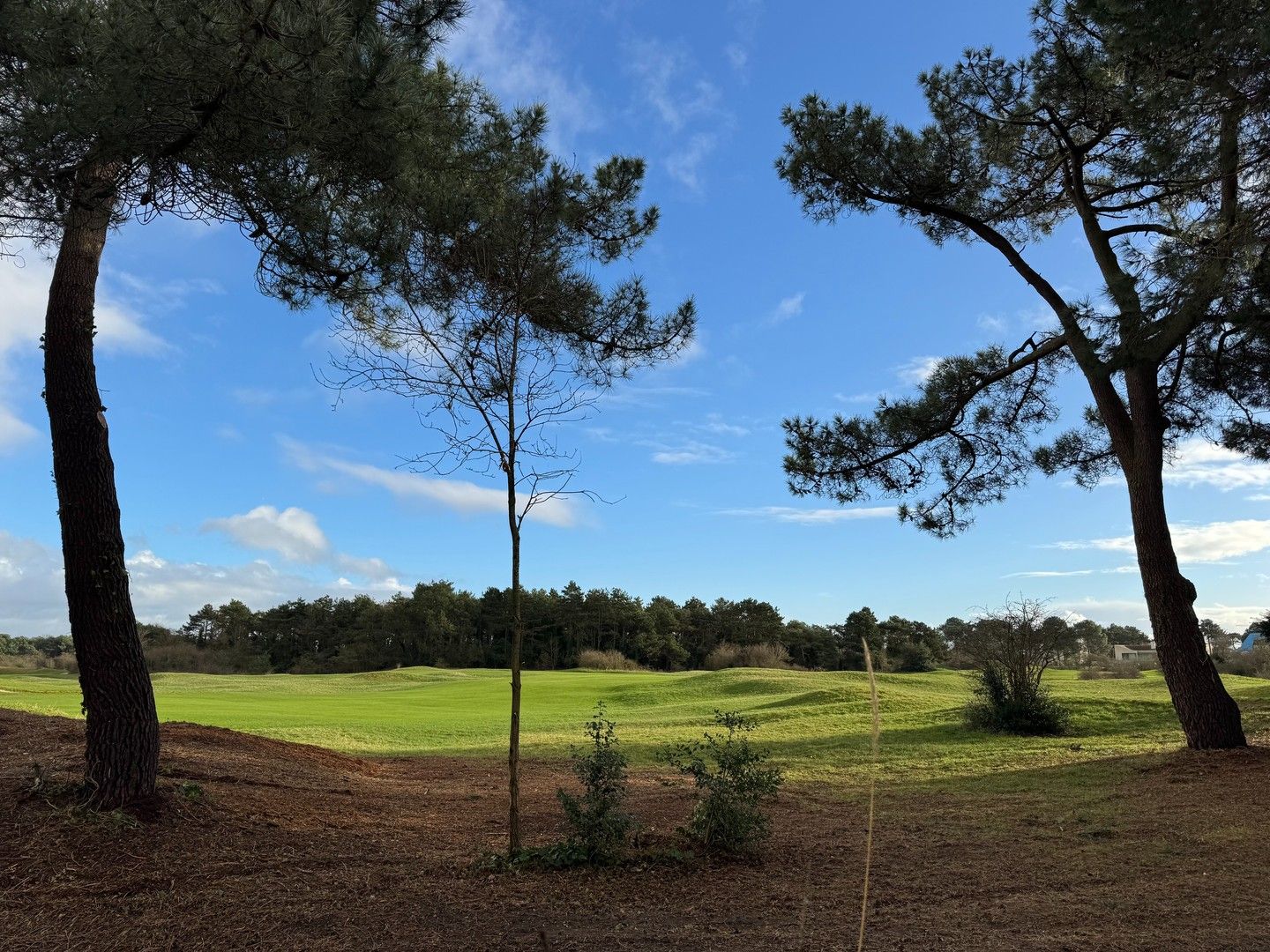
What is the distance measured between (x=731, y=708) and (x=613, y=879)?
1568 cm

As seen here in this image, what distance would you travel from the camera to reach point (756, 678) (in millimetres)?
26344

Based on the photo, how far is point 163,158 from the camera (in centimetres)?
539

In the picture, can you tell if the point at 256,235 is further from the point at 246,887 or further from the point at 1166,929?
the point at 1166,929

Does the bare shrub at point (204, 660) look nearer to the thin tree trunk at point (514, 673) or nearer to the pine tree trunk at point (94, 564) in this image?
the pine tree trunk at point (94, 564)

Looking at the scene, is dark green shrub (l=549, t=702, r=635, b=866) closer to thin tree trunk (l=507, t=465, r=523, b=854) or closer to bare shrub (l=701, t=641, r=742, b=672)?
thin tree trunk (l=507, t=465, r=523, b=854)

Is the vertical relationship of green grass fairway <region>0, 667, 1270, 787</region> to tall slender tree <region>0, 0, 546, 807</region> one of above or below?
below

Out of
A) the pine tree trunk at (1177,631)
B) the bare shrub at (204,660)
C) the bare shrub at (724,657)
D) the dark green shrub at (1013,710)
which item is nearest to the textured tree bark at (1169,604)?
the pine tree trunk at (1177,631)

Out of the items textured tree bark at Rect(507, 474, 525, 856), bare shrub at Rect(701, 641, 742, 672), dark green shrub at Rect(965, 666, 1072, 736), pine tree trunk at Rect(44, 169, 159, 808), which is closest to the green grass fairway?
dark green shrub at Rect(965, 666, 1072, 736)

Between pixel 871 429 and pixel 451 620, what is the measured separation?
43358 millimetres

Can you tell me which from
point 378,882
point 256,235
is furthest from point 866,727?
point 256,235

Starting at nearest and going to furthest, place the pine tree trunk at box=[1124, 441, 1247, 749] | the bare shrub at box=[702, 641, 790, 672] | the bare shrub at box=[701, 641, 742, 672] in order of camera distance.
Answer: the pine tree trunk at box=[1124, 441, 1247, 749]
the bare shrub at box=[702, 641, 790, 672]
the bare shrub at box=[701, 641, 742, 672]

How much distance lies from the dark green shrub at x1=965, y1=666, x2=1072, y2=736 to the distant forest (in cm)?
3570

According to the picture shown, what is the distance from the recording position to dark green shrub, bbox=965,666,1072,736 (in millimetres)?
12375

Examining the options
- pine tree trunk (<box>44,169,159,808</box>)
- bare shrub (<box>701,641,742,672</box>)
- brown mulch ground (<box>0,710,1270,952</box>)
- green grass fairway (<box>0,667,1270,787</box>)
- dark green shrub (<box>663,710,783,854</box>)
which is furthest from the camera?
bare shrub (<box>701,641,742,672</box>)
